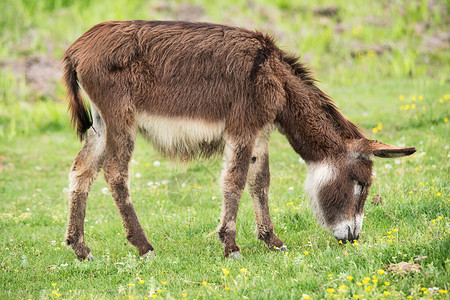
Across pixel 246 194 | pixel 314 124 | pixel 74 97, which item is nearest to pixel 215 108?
pixel 314 124

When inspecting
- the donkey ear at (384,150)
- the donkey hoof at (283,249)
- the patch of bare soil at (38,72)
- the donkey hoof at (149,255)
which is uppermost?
the donkey ear at (384,150)

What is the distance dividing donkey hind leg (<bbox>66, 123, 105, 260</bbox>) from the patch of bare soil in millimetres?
7358

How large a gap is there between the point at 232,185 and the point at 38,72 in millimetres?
8876

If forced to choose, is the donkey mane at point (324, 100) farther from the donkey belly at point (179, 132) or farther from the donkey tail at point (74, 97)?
the donkey tail at point (74, 97)

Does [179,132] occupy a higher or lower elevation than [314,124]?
lower

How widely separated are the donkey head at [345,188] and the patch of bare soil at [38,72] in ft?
28.2

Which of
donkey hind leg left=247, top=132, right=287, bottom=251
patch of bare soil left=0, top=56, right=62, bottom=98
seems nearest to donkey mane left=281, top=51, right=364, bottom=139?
donkey hind leg left=247, top=132, right=287, bottom=251

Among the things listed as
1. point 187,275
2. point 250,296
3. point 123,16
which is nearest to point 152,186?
point 187,275

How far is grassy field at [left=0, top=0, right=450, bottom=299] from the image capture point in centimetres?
427

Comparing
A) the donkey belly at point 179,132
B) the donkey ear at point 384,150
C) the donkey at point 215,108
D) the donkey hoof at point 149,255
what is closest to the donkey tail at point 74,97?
the donkey at point 215,108

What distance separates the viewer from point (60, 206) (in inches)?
285

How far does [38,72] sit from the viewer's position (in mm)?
12672

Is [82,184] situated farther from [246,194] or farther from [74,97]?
[246,194]

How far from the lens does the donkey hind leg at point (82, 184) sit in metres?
5.38
